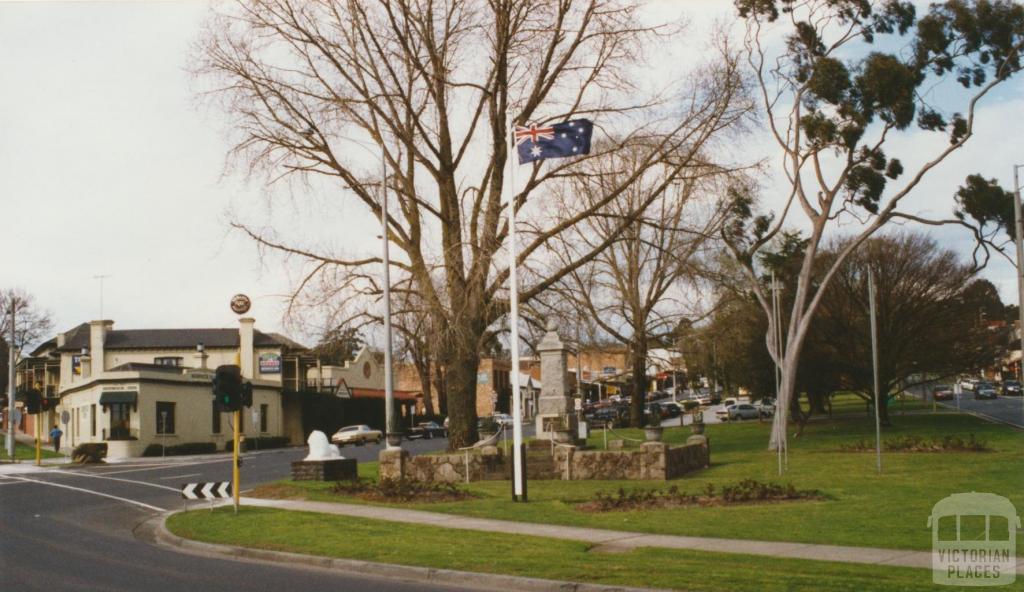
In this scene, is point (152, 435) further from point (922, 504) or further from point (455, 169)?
point (922, 504)

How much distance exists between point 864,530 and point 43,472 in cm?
3308

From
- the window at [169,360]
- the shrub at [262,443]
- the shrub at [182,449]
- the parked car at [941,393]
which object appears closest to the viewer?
the shrub at [182,449]

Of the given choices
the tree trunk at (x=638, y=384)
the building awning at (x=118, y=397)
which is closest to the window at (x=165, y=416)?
the building awning at (x=118, y=397)

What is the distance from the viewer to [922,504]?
17672 mm

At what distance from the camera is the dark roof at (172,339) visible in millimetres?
69938

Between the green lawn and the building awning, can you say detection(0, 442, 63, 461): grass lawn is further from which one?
the green lawn

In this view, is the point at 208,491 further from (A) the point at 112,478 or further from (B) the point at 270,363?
(B) the point at 270,363

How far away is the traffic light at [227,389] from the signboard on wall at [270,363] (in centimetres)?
4480

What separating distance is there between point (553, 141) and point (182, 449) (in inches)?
1550

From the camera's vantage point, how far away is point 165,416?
5388cm

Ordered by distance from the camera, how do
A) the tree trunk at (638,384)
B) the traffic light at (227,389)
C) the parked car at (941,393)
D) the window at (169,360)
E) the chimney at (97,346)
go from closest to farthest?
the traffic light at (227,389)
the tree trunk at (638,384)
the chimney at (97,346)
the window at (169,360)
the parked car at (941,393)

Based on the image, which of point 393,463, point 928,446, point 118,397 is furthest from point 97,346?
point 928,446

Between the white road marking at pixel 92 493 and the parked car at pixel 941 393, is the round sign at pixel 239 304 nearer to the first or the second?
the white road marking at pixel 92 493

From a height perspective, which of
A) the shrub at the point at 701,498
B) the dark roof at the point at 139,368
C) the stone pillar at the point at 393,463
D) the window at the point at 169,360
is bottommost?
the shrub at the point at 701,498
